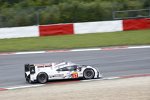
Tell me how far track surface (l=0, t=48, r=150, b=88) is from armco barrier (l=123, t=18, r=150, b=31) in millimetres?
6564

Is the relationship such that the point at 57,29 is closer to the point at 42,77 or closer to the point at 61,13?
the point at 61,13

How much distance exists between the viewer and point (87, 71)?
53.4ft

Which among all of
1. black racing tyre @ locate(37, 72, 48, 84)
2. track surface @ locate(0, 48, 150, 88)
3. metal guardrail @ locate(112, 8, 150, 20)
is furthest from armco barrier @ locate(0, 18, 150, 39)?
black racing tyre @ locate(37, 72, 48, 84)

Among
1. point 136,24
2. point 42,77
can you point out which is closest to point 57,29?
point 136,24

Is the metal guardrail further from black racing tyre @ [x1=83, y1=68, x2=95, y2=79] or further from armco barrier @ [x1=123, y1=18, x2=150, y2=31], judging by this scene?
black racing tyre @ [x1=83, y1=68, x2=95, y2=79]

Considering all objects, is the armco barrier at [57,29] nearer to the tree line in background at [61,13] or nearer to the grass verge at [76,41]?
the grass verge at [76,41]

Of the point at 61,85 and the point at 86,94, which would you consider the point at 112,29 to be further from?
the point at 86,94

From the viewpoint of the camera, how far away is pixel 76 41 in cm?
2628

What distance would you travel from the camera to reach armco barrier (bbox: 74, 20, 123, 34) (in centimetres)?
2898

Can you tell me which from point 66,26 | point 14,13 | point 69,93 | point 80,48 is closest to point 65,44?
point 80,48

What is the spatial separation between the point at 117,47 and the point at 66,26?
5300mm

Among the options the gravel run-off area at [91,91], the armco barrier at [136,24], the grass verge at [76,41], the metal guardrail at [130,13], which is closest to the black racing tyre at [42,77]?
the gravel run-off area at [91,91]

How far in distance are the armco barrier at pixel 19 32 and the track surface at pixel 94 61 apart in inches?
214

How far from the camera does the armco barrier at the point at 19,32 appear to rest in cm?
2803
